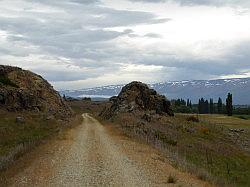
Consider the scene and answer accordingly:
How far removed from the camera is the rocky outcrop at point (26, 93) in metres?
61.6

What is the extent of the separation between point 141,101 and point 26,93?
18077 mm

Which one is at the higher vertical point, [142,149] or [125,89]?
[125,89]

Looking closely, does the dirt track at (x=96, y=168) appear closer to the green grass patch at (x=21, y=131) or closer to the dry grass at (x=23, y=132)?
the dry grass at (x=23, y=132)

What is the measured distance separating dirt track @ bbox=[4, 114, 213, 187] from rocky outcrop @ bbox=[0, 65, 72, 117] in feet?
118

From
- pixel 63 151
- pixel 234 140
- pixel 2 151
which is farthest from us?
pixel 234 140

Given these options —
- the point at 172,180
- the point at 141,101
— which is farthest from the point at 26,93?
the point at 172,180

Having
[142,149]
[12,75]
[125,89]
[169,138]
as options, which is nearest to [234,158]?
[169,138]

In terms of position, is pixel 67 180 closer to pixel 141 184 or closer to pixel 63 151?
pixel 141 184

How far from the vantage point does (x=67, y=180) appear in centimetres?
1652

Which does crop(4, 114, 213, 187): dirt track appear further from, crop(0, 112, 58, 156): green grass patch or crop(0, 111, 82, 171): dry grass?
crop(0, 112, 58, 156): green grass patch

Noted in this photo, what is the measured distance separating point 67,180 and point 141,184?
2.84m

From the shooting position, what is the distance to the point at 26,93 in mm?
65625

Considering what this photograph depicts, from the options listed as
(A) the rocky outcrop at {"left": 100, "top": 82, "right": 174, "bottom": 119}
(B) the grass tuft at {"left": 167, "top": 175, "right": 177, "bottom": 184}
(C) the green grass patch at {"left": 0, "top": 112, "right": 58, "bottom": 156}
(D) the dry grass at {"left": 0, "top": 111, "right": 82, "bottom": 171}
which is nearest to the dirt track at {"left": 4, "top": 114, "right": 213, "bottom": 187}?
(B) the grass tuft at {"left": 167, "top": 175, "right": 177, "bottom": 184}

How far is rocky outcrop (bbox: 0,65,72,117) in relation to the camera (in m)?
61.6
